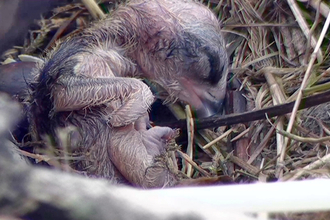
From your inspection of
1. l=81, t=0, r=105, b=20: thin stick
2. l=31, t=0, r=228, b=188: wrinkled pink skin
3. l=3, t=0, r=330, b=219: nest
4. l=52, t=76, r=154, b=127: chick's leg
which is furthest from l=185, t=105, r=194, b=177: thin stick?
l=81, t=0, r=105, b=20: thin stick

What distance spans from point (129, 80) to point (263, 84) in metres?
0.68

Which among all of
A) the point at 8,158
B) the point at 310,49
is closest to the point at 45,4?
the point at 8,158

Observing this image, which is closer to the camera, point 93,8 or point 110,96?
point 110,96

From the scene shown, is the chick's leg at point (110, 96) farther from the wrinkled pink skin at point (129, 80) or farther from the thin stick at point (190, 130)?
the thin stick at point (190, 130)

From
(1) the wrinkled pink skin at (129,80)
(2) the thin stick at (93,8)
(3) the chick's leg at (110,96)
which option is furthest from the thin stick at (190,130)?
(2) the thin stick at (93,8)

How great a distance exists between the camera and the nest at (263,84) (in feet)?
5.40

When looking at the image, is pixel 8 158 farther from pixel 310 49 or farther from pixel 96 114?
pixel 310 49

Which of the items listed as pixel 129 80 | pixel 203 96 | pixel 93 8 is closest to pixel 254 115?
pixel 203 96

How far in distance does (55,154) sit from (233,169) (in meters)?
0.55

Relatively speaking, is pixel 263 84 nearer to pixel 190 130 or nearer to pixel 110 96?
pixel 190 130

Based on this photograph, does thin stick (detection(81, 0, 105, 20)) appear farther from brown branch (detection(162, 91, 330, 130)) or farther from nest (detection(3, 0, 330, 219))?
brown branch (detection(162, 91, 330, 130))

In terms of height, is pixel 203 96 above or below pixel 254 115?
above

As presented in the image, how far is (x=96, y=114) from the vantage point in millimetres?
1526

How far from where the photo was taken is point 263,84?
1.98 m
